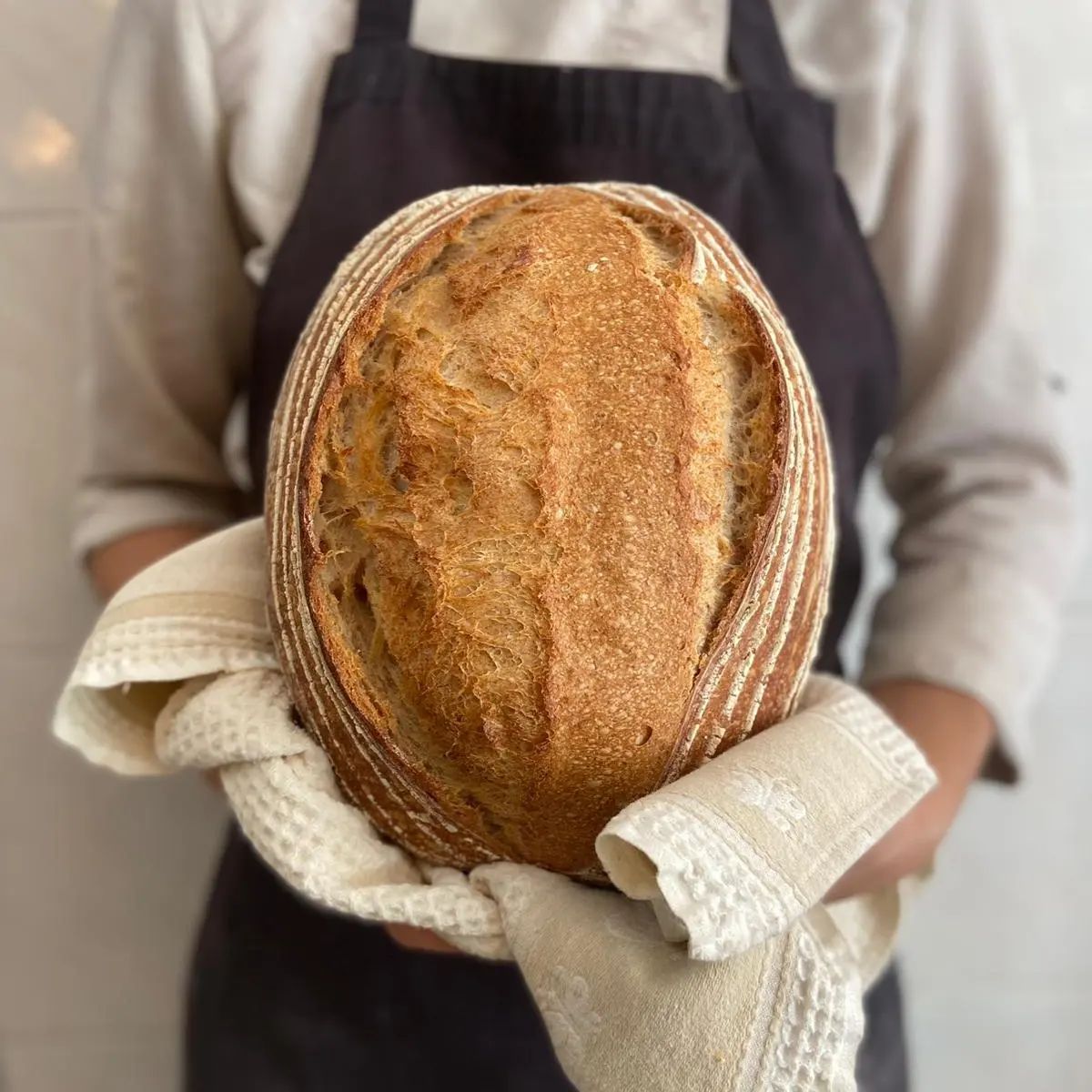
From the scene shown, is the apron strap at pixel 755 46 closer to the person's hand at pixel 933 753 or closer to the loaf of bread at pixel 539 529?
the loaf of bread at pixel 539 529

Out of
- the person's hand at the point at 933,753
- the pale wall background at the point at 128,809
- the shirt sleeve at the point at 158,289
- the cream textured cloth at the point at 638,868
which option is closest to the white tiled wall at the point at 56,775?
the pale wall background at the point at 128,809

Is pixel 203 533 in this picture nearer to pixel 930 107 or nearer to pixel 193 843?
pixel 193 843

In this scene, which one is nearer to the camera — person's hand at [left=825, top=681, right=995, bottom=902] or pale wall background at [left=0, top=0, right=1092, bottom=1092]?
person's hand at [left=825, top=681, right=995, bottom=902]

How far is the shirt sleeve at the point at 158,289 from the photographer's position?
70cm

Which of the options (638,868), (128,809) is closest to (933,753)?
(638,868)

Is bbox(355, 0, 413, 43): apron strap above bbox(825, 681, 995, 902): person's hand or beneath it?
above

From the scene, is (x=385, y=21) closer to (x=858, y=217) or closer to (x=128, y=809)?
(x=858, y=217)

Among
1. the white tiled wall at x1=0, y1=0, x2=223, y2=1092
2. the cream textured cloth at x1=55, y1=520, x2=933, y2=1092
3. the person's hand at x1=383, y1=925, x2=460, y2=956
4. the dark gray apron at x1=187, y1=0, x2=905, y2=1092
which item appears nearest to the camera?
the cream textured cloth at x1=55, y1=520, x2=933, y2=1092

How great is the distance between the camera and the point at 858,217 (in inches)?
29.2

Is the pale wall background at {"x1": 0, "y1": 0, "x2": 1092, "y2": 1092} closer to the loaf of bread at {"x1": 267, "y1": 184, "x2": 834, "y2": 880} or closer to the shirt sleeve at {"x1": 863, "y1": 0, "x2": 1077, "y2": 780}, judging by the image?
the shirt sleeve at {"x1": 863, "y1": 0, "x2": 1077, "y2": 780}

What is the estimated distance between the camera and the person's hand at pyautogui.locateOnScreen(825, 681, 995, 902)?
59 cm

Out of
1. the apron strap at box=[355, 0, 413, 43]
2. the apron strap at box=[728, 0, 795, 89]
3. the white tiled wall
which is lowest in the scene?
→ the white tiled wall

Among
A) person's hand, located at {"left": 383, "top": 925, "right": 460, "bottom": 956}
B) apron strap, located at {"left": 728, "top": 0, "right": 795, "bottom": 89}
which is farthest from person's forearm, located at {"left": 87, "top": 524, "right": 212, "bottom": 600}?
apron strap, located at {"left": 728, "top": 0, "right": 795, "bottom": 89}

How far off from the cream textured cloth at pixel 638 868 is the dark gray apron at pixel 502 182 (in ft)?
0.85
